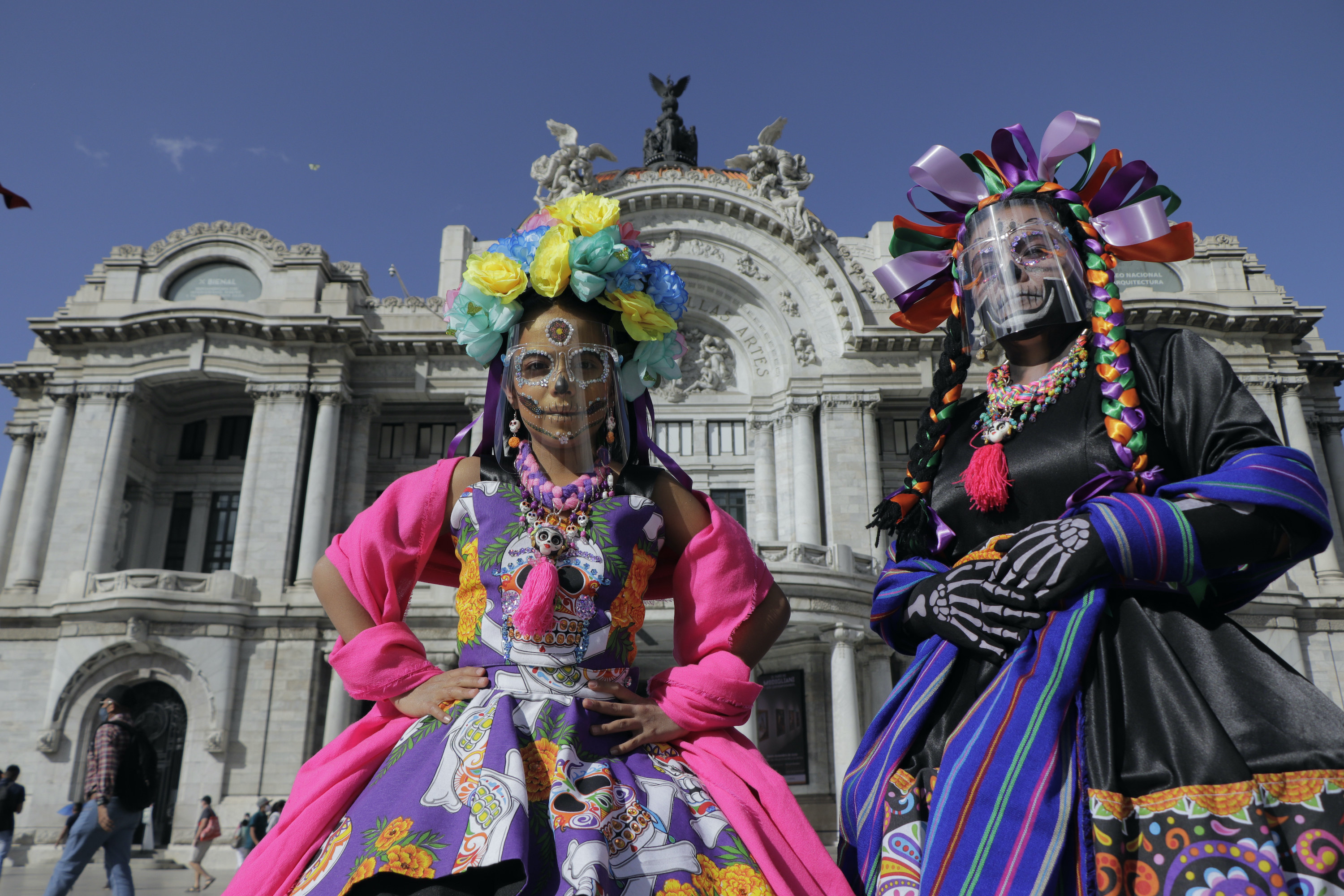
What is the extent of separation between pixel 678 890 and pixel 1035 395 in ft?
5.74

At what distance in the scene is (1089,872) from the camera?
2000mm

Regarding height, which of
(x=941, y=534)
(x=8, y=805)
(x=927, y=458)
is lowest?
(x=8, y=805)

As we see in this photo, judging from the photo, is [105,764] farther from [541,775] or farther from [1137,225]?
[1137,225]

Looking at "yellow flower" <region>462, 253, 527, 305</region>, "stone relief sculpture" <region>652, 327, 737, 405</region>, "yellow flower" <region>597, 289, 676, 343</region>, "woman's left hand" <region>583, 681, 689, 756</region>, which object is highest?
"stone relief sculpture" <region>652, 327, 737, 405</region>

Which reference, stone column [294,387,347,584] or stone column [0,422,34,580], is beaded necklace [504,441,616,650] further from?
stone column [0,422,34,580]

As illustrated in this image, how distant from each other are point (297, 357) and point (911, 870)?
2396 centimetres

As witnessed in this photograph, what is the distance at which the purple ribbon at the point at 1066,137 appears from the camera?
2.96 metres

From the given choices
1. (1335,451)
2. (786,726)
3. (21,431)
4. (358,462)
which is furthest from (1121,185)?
(21,431)

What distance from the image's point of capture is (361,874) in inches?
82.4

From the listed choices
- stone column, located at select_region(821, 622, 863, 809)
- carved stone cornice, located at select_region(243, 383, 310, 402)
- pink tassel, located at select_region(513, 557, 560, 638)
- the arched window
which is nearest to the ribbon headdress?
pink tassel, located at select_region(513, 557, 560, 638)

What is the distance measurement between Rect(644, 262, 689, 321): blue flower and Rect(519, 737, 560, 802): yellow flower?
1.57 metres

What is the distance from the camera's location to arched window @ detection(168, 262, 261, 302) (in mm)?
24469

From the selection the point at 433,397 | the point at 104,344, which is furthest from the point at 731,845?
the point at 104,344

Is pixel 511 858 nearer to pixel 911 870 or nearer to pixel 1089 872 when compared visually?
pixel 911 870
